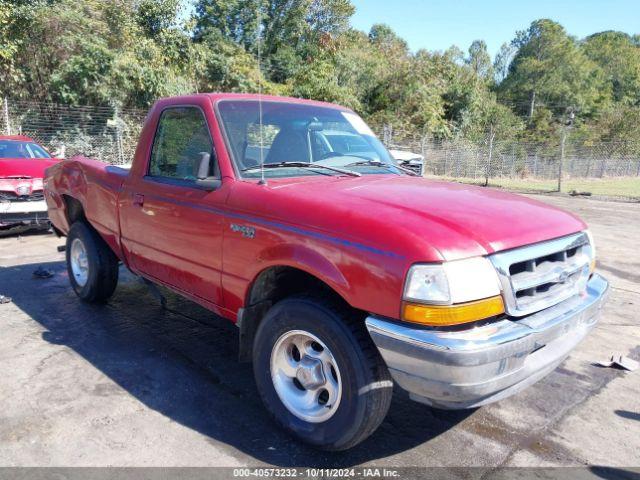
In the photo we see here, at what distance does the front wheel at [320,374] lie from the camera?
250 cm

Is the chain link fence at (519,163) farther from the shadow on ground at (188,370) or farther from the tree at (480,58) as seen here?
the tree at (480,58)

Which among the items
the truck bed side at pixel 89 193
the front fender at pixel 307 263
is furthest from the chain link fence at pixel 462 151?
the front fender at pixel 307 263

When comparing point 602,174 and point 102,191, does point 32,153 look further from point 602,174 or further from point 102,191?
point 602,174

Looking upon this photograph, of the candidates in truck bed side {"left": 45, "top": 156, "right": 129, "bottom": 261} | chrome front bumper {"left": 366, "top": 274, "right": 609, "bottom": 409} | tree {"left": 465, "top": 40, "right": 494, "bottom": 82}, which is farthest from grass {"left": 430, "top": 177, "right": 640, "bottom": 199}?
tree {"left": 465, "top": 40, "right": 494, "bottom": 82}

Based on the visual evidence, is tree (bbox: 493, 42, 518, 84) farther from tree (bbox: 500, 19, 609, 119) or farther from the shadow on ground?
the shadow on ground

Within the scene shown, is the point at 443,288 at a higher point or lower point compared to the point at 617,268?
higher

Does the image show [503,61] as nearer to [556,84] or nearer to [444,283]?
[556,84]

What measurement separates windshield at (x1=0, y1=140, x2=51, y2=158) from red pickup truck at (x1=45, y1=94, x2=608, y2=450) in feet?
20.8

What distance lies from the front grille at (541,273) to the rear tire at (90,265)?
383 cm

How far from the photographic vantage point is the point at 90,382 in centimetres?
356

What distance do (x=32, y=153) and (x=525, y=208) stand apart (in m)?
9.26

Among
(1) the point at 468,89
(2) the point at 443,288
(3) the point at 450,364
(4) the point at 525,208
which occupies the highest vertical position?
(1) the point at 468,89

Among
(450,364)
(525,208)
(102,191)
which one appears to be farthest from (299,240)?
(102,191)

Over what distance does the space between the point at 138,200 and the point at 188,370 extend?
140 centimetres
